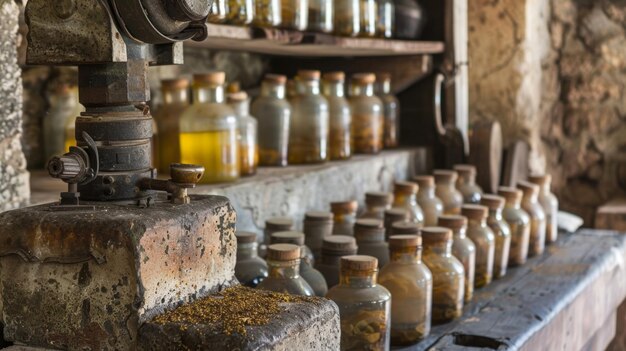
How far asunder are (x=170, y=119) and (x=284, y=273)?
75cm

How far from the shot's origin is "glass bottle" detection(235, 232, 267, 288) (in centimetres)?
149

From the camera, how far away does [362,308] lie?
52.9 inches

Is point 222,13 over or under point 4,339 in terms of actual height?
over

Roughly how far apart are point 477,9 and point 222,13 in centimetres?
164

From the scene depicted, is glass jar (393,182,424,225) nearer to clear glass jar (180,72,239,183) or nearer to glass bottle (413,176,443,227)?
glass bottle (413,176,443,227)

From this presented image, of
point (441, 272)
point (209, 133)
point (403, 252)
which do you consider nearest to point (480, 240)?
point (441, 272)

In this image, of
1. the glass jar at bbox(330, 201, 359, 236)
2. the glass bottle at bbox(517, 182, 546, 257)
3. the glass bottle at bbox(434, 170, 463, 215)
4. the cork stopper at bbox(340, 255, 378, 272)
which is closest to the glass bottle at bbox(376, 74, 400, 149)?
the glass bottle at bbox(434, 170, 463, 215)

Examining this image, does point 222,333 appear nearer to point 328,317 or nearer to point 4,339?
point 328,317

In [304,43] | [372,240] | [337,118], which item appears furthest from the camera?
[337,118]

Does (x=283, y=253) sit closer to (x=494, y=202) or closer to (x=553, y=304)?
(x=553, y=304)

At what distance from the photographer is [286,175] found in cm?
201

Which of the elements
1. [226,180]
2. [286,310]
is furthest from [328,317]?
[226,180]

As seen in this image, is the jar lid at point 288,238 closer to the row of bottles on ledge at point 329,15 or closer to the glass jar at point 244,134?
the glass jar at point 244,134

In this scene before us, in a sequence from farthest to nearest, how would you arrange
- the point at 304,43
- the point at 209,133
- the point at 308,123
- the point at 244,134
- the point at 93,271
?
the point at 308,123 < the point at 304,43 < the point at 244,134 < the point at 209,133 < the point at 93,271
